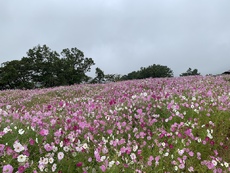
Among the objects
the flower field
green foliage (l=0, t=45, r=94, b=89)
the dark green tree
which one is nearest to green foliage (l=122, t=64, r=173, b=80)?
the dark green tree

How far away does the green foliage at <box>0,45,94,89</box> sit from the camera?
181 feet

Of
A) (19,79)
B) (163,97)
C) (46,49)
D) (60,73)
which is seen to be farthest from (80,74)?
(163,97)

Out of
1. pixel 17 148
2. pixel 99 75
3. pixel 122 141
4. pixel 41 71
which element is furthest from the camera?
pixel 99 75

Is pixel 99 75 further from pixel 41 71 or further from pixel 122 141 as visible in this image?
pixel 122 141

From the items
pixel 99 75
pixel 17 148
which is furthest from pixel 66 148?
pixel 99 75

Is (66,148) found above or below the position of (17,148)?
below

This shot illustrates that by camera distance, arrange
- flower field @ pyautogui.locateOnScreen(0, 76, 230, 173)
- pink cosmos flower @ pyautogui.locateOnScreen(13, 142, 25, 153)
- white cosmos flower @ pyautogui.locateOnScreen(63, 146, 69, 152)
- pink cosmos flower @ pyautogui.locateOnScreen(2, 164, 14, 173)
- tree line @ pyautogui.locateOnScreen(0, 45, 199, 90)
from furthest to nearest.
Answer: tree line @ pyautogui.locateOnScreen(0, 45, 199, 90)
white cosmos flower @ pyautogui.locateOnScreen(63, 146, 69, 152)
flower field @ pyautogui.locateOnScreen(0, 76, 230, 173)
pink cosmos flower @ pyautogui.locateOnScreen(13, 142, 25, 153)
pink cosmos flower @ pyautogui.locateOnScreen(2, 164, 14, 173)

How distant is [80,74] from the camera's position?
6138 centimetres

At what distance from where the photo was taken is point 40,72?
59438 mm

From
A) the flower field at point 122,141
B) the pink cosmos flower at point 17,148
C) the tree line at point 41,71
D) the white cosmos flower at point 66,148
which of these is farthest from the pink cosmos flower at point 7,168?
the tree line at point 41,71

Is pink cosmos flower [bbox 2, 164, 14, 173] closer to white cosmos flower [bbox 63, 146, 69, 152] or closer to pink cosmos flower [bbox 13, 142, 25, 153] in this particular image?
pink cosmos flower [bbox 13, 142, 25, 153]

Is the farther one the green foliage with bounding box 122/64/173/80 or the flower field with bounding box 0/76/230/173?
the green foliage with bounding box 122/64/173/80

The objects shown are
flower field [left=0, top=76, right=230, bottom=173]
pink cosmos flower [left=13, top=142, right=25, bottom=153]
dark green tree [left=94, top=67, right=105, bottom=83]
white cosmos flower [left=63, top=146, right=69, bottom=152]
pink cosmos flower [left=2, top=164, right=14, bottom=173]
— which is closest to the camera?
pink cosmos flower [left=2, top=164, right=14, bottom=173]

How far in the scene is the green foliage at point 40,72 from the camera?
2178 inches
